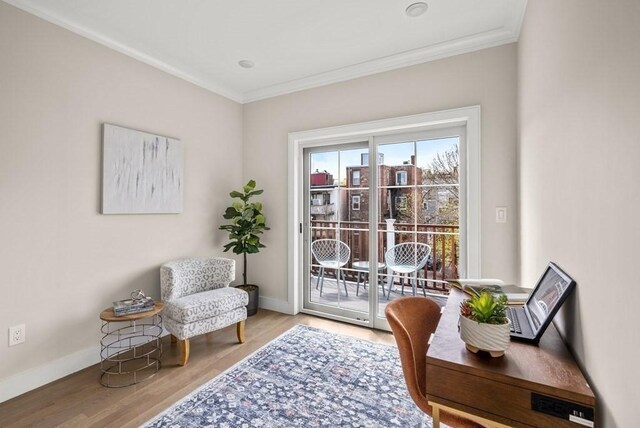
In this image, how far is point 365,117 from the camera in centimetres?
304

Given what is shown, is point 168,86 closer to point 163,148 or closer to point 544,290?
point 163,148

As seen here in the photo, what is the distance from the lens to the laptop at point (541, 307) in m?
1.05

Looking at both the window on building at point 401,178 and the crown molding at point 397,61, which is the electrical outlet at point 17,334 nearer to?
the crown molding at point 397,61

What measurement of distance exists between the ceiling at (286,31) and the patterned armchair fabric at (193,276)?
1.97m

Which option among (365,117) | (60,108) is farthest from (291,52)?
(60,108)

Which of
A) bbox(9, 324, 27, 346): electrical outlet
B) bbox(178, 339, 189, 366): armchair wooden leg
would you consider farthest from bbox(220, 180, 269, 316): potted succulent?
bbox(9, 324, 27, 346): electrical outlet

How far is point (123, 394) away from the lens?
6.66 ft

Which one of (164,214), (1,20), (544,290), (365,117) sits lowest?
(544,290)

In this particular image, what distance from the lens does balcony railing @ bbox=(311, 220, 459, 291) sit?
110 inches

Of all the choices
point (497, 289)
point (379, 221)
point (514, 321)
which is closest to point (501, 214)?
point (497, 289)

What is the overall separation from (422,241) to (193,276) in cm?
229

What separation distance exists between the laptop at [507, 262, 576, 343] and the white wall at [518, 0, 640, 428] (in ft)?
0.14

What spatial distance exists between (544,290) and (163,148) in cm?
317

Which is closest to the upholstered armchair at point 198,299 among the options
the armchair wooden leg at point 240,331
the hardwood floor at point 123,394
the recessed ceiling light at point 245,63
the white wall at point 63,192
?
the armchair wooden leg at point 240,331
